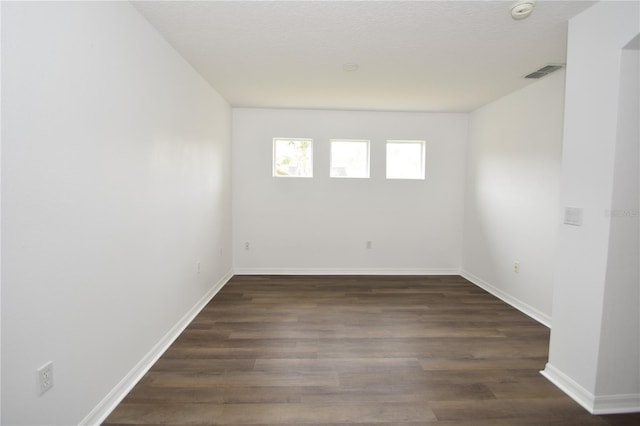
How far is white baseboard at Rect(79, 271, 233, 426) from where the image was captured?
5.47 feet

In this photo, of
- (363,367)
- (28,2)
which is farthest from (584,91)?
(28,2)

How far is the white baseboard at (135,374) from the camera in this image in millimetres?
1667

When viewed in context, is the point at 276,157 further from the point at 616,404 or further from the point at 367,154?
the point at 616,404

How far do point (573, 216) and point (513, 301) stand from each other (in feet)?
6.51

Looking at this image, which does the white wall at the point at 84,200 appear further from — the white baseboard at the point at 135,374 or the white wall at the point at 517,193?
the white wall at the point at 517,193

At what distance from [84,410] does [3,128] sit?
1.42 meters

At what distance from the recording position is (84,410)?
5.18 ft

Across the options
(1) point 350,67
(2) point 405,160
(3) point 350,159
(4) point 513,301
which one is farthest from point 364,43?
(4) point 513,301

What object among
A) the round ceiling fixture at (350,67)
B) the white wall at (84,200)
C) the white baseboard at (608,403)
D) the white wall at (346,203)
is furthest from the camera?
the white wall at (346,203)

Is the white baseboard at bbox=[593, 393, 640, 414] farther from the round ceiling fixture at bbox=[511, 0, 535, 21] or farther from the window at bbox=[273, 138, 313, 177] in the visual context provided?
the window at bbox=[273, 138, 313, 177]

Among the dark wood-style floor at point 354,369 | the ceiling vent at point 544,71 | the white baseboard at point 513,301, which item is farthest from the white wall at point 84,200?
the white baseboard at point 513,301

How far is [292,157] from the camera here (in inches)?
184

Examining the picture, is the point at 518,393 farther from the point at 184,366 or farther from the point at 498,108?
the point at 498,108

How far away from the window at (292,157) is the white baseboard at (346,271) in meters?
1.49
